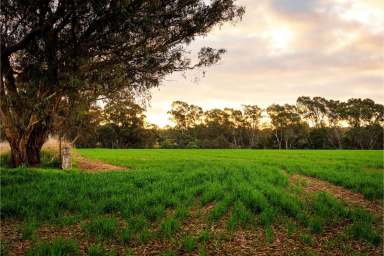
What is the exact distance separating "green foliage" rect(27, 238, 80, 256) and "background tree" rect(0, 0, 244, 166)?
27.7 feet

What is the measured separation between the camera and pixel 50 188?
1130 cm

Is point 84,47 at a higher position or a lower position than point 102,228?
higher

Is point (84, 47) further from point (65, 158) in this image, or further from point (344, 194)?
point (344, 194)

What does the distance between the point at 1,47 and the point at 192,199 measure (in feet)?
37.0

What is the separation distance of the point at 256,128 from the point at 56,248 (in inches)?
4467

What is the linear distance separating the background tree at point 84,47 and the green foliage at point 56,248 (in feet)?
27.7

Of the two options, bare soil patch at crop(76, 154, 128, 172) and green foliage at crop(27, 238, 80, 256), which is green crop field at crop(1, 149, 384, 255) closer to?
green foliage at crop(27, 238, 80, 256)

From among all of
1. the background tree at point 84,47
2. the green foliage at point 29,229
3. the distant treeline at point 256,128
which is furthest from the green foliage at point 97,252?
the distant treeline at point 256,128

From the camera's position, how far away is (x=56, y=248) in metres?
6.34

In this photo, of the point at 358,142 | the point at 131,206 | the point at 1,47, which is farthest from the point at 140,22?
the point at 358,142

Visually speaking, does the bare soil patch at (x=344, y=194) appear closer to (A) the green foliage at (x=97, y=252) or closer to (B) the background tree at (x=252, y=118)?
(A) the green foliage at (x=97, y=252)

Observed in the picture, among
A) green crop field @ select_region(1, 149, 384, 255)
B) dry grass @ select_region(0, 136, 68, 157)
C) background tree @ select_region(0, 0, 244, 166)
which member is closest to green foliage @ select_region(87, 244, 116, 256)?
green crop field @ select_region(1, 149, 384, 255)

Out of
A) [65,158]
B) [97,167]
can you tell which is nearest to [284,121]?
[97,167]

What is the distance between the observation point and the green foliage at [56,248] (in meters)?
6.18
